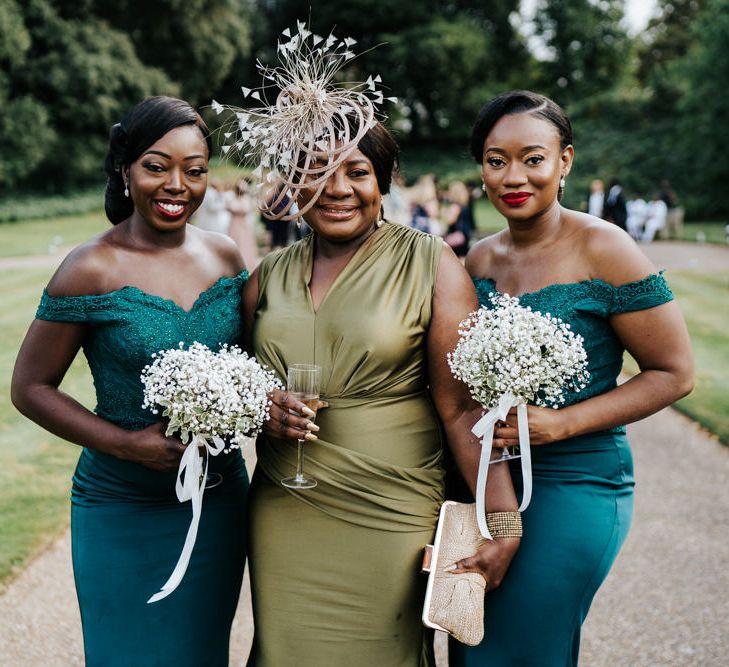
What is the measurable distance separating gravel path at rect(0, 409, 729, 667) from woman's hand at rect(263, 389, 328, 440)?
86.9 inches

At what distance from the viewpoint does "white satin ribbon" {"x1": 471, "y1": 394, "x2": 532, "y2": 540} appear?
2.71m

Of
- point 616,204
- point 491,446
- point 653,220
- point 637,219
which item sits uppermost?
point 637,219

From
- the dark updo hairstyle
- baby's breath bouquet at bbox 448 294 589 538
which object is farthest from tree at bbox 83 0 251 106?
baby's breath bouquet at bbox 448 294 589 538

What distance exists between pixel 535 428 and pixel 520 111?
1.23 m

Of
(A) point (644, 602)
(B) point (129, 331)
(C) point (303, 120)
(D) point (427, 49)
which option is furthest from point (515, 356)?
(D) point (427, 49)

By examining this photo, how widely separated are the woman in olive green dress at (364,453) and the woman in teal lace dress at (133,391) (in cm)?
30

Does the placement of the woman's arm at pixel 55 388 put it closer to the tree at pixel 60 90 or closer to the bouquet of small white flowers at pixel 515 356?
the bouquet of small white flowers at pixel 515 356

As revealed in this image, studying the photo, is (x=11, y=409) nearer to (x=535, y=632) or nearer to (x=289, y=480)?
(x=289, y=480)

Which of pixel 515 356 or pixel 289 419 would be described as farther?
pixel 289 419

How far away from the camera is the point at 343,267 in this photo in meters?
3.16

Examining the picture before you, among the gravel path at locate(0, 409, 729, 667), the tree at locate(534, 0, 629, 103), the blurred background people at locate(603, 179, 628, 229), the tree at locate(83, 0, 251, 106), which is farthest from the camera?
the tree at locate(534, 0, 629, 103)

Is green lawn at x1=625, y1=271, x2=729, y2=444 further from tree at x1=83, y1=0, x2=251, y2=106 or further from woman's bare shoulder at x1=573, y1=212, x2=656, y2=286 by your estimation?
tree at x1=83, y1=0, x2=251, y2=106

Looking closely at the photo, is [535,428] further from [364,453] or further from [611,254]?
[611,254]

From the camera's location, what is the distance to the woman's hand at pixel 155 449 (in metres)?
2.91
